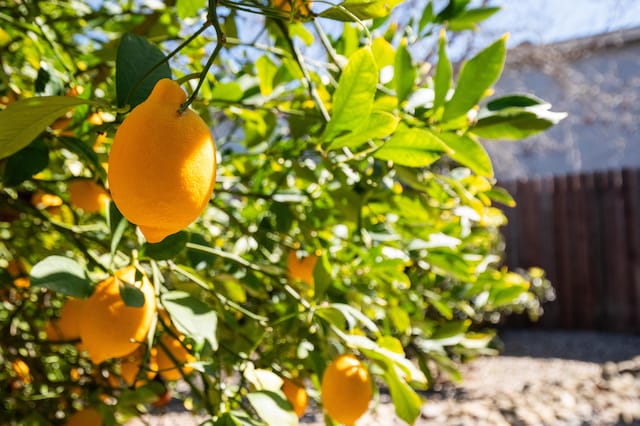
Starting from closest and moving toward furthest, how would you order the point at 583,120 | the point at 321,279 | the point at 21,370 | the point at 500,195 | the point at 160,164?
the point at 160,164 < the point at 321,279 < the point at 500,195 < the point at 21,370 < the point at 583,120

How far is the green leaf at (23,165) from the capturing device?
0.59m

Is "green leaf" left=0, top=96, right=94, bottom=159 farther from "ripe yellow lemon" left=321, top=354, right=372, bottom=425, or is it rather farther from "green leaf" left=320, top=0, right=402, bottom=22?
"ripe yellow lemon" left=321, top=354, right=372, bottom=425

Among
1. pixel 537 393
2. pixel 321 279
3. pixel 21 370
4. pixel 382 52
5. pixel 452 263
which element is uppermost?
pixel 382 52

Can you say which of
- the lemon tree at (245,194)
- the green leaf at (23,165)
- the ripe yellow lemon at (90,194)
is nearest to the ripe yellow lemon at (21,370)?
the lemon tree at (245,194)

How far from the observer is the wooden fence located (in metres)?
5.71

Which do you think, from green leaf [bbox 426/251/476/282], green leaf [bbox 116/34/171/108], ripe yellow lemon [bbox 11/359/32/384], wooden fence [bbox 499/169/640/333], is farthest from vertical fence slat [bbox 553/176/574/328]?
green leaf [bbox 116/34/171/108]

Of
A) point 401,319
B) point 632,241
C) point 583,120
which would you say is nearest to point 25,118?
point 401,319

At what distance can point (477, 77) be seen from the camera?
0.58 metres

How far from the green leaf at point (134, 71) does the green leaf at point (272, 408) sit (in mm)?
275

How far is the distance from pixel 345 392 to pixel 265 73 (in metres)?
0.41

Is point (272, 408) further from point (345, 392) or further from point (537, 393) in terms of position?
point (537, 393)

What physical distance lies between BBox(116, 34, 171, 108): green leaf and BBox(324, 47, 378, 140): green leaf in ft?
0.43

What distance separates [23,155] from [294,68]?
286 millimetres

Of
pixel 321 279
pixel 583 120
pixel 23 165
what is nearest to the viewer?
pixel 23 165
